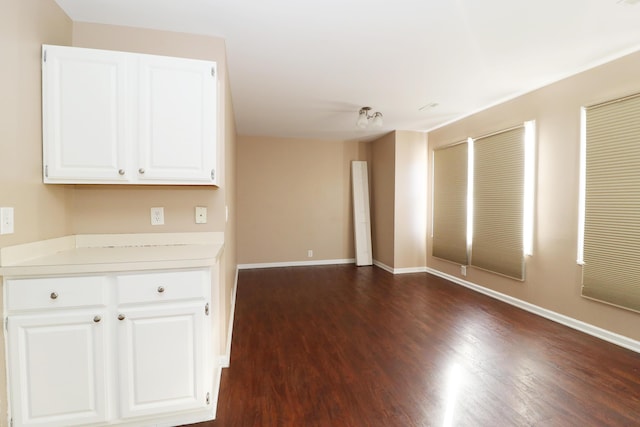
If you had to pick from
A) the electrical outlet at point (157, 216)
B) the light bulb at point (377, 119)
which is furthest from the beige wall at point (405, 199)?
the electrical outlet at point (157, 216)

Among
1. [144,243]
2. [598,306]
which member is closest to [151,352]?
[144,243]

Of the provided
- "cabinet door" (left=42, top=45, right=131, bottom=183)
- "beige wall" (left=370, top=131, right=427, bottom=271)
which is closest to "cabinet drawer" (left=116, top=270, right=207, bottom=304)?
"cabinet door" (left=42, top=45, right=131, bottom=183)

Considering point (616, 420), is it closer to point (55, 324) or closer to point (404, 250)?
point (55, 324)

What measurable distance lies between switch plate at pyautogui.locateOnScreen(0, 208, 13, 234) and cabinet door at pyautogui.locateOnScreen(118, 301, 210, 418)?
2.14ft

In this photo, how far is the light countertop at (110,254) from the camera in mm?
1378

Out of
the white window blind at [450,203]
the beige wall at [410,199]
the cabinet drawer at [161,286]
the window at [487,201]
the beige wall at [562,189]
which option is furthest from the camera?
the beige wall at [410,199]

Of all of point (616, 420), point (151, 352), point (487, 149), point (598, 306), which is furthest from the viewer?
point (487, 149)

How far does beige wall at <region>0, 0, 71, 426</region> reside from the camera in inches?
54.1

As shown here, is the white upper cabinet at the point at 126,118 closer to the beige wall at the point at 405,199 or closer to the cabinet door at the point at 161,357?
the cabinet door at the point at 161,357

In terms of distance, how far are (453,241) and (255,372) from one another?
354 centimetres

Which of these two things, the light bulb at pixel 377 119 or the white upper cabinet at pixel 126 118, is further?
the light bulb at pixel 377 119

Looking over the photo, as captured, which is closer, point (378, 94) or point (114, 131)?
point (114, 131)

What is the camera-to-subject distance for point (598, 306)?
8.70 ft

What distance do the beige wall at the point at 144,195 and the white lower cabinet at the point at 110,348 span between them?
610mm
